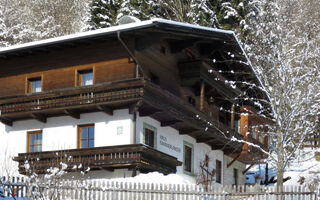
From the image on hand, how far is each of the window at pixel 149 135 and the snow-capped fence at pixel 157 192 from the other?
20.1ft

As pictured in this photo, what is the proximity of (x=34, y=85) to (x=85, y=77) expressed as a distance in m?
2.91

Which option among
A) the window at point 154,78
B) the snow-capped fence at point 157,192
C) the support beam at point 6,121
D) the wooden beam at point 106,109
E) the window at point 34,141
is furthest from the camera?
the support beam at point 6,121

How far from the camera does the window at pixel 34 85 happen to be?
26919 mm

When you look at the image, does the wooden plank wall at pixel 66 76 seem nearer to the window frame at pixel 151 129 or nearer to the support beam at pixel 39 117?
the support beam at pixel 39 117

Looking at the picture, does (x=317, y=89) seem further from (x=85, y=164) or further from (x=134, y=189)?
(x=85, y=164)

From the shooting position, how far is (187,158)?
2859 centimetres

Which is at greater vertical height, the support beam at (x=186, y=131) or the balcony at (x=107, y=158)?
the support beam at (x=186, y=131)

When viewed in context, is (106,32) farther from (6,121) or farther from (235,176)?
(235,176)

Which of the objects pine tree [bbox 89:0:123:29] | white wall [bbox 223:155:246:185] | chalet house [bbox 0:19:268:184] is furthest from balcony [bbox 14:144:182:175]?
pine tree [bbox 89:0:123:29]

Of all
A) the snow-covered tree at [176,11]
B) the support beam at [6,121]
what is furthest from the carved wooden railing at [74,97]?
the snow-covered tree at [176,11]

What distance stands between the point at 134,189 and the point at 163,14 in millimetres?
30723

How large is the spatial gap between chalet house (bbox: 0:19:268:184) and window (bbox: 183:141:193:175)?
0.18 feet

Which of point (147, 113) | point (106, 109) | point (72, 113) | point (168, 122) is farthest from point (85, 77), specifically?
point (168, 122)

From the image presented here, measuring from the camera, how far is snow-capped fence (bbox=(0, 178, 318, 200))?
17188 millimetres
